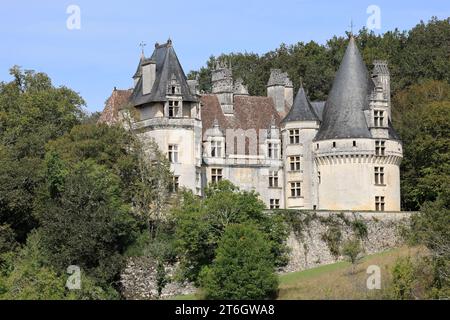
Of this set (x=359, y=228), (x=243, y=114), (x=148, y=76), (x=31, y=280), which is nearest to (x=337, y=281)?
(x=359, y=228)

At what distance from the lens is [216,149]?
74.3 meters

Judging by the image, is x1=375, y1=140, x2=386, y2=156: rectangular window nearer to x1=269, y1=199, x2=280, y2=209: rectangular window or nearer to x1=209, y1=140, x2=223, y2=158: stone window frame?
A: x1=269, y1=199, x2=280, y2=209: rectangular window

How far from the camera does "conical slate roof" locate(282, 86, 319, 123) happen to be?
74.9 metres

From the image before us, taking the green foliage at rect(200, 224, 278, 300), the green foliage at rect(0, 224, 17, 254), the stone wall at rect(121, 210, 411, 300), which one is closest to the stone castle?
the stone wall at rect(121, 210, 411, 300)

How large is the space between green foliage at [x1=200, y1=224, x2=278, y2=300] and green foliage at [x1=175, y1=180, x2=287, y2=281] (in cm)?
189

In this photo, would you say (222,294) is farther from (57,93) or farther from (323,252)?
(57,93)

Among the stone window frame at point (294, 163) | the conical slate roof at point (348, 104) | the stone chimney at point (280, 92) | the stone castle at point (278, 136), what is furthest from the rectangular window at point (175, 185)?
the stone chimney at point (280, 92)

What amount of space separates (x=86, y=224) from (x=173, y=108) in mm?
9860

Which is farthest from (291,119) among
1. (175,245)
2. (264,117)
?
(175,245)

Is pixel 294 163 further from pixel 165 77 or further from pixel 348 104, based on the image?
pixel 165 77

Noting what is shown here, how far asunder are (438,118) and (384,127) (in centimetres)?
374

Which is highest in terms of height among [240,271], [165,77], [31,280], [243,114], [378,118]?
[165,77]

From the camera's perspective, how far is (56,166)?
66.6m

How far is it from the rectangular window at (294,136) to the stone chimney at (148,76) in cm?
792
